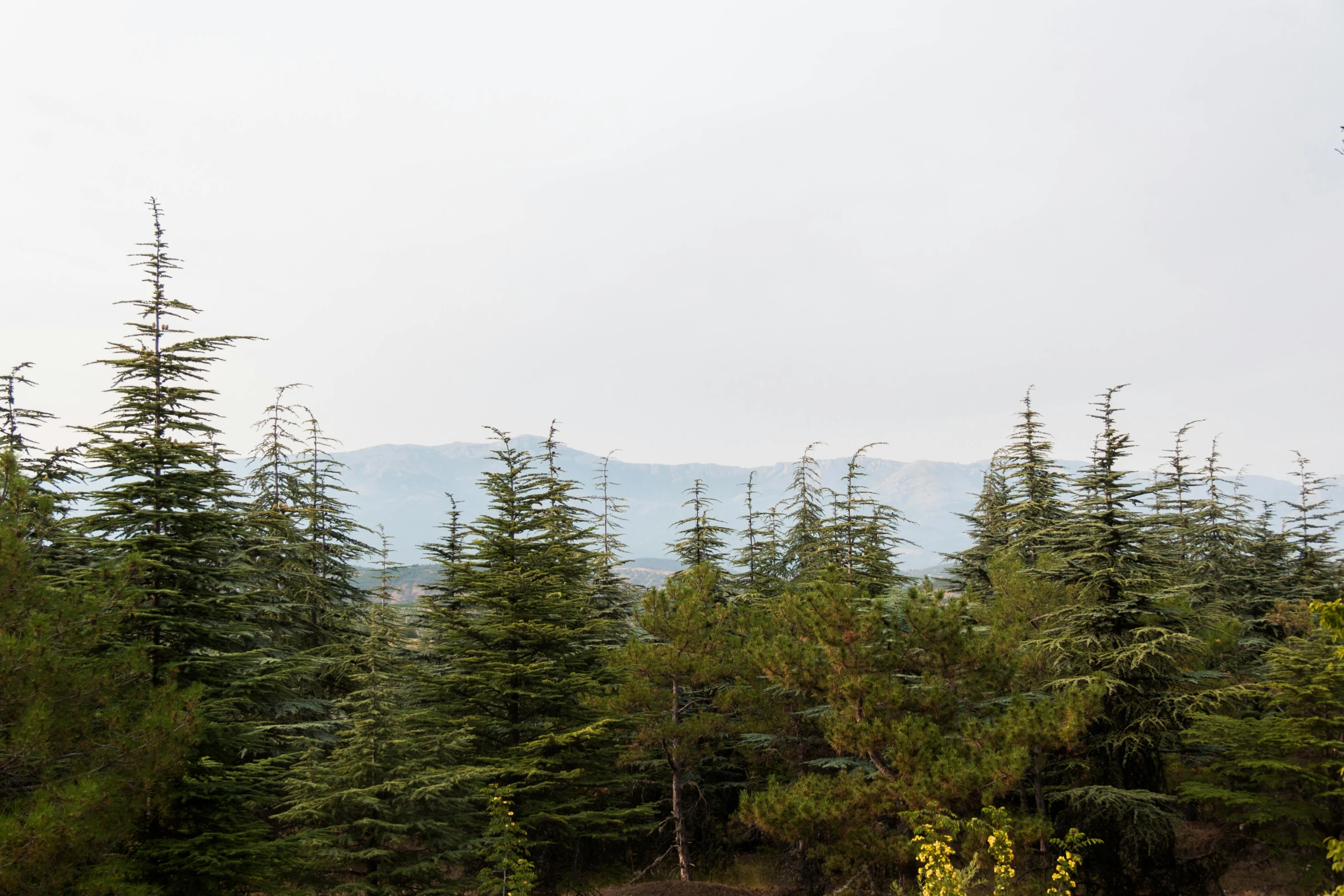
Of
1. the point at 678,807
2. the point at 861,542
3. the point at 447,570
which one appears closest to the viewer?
the point at 678,807

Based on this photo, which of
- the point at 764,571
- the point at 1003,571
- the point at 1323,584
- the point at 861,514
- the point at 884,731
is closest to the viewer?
the point at 884,731

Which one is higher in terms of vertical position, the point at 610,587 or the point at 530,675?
the point at 610,587

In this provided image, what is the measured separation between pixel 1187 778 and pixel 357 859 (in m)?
19.7

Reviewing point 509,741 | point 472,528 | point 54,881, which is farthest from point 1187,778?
point 54,881

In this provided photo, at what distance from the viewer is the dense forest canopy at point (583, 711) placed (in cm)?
856

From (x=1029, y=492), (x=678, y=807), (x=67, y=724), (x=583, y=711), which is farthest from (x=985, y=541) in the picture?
(x=67, y=724)

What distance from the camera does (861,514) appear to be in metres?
24.8

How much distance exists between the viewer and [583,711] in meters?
17.1

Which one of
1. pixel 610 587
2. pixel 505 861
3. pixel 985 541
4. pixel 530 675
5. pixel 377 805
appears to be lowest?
pixel 505 861

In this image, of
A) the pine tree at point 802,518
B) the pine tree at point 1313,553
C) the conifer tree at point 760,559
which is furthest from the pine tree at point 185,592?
the pine tree at point 1313,553

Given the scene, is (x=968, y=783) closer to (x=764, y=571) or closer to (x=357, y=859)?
(x=357, y=859)

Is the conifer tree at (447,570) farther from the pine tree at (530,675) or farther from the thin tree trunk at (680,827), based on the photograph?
the thin tree trunk at (680,827)

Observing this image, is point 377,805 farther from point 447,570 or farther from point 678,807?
point 447,570

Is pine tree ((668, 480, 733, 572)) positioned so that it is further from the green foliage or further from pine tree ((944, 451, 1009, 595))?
the green foliage
